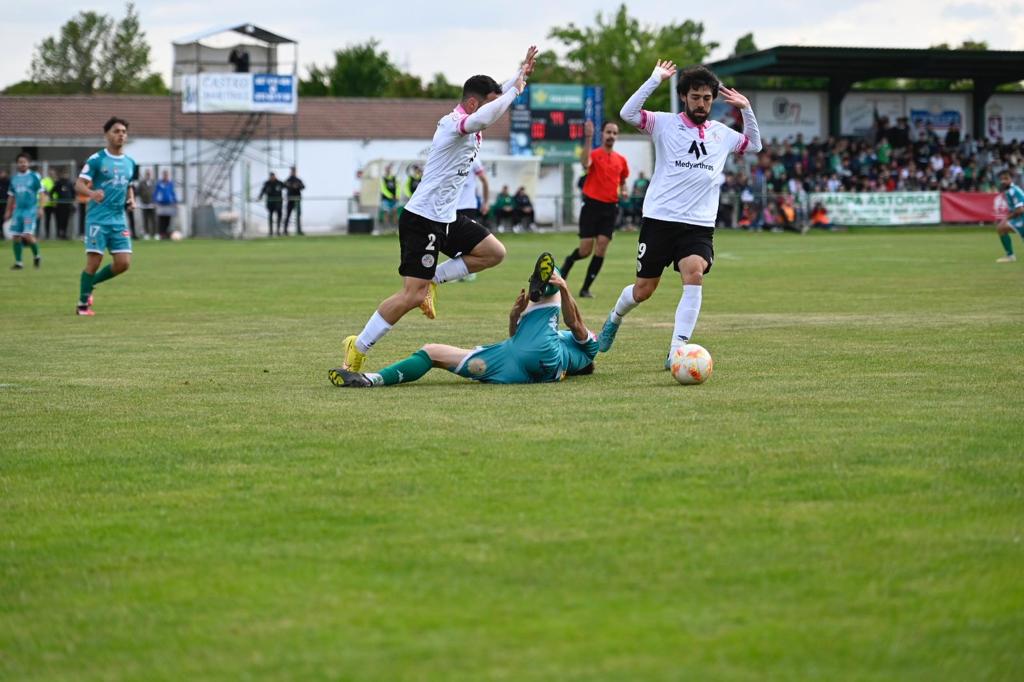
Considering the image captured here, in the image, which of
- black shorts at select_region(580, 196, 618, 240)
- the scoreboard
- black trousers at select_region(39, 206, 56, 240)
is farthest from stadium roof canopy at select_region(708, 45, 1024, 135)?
black shorts at select_region(580, 196, 618, 240)

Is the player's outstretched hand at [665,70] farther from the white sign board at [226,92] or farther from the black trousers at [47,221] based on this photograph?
the white sign board at [226,92]

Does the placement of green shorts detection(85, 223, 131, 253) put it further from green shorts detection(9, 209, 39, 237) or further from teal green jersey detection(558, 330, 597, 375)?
green shorts detection(9, 209, 39, 237)

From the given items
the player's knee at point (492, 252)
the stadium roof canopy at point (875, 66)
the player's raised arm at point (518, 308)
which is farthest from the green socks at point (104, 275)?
the stadium roof canopy at point (875, 66)

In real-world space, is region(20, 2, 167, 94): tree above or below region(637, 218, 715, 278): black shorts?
above

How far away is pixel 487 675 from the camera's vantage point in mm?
3680

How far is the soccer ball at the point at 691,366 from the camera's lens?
29.7 feet

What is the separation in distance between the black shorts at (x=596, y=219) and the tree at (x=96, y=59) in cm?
8704

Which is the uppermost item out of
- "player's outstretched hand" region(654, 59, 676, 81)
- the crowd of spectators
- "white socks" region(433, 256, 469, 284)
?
the crowd of spectators

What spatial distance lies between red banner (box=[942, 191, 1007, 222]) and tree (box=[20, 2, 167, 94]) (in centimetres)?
6634

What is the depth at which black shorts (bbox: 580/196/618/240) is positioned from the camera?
18438 mm

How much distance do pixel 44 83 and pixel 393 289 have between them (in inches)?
3408

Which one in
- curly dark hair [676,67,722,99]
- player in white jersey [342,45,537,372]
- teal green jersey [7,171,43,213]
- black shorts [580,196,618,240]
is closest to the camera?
player in white jersey [342,45,537,372]

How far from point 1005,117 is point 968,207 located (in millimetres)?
12124

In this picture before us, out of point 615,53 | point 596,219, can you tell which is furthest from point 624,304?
point 615,53
